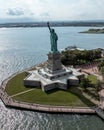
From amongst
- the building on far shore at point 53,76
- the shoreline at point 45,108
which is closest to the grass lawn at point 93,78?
the building on far shore at point 53,76

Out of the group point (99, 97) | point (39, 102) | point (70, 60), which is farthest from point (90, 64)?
point (39, 102)

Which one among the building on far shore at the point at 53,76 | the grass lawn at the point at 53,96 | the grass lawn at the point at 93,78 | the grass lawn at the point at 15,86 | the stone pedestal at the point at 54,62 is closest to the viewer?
the grass lawn at the point at 53,96

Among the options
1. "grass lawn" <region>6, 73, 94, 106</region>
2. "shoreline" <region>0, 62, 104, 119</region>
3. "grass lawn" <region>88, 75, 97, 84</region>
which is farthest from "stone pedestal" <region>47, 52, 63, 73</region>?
"shoreline" <region>0, 62, 104, 119</region>

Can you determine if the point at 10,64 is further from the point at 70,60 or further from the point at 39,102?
the point at 39,102

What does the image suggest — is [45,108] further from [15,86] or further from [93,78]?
[93,78]

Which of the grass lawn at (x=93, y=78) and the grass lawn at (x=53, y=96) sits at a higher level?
the grass lawn at (x=93, y=78)

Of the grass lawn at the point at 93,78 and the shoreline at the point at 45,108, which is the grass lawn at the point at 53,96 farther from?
the grass lawn at the point at 93,78

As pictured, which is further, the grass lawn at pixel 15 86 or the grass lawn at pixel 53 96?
the grass lawn at pixel 15 86
